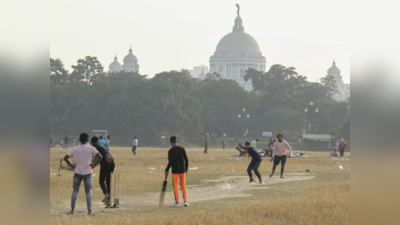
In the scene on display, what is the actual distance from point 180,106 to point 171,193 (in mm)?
83348

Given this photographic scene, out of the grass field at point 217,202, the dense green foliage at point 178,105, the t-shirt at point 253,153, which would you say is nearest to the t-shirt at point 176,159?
the grass field at point 217,202

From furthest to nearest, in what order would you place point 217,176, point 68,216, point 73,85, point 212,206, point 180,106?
point 73,85 < point 180,106 < point 217,176 < point 212,206 < point 68,216

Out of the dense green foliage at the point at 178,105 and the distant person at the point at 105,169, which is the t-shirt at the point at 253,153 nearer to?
the distant person at the point at 105,169

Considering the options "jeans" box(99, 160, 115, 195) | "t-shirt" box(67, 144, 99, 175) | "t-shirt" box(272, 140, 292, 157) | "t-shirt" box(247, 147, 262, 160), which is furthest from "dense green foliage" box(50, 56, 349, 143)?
"t-shirt" box(67, 144, 99, 175)

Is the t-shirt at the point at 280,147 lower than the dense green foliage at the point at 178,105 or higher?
lower

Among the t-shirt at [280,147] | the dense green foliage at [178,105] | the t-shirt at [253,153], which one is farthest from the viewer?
the dense green foliage at [178,105]

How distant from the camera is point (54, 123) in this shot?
104062mm

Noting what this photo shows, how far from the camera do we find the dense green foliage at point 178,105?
331 feet

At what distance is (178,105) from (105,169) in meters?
86.7

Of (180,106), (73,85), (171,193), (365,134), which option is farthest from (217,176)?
(73,85)

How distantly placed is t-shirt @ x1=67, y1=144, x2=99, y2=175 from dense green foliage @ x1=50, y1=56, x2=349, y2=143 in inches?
3261

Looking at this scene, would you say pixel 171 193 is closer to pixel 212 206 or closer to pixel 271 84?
pixel 212 206

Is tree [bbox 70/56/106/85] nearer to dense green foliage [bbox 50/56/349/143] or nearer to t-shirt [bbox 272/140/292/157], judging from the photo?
dense green foliage [bbox 50/56/349/143]

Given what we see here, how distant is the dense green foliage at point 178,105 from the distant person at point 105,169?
262ft
